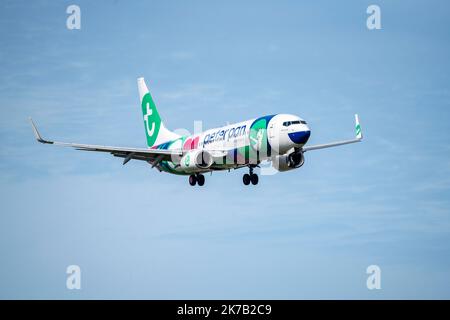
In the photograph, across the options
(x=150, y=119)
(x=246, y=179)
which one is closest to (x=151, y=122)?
(x=150, y=119)

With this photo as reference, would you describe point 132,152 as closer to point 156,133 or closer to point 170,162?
point 170,162

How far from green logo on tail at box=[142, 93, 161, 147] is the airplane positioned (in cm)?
708

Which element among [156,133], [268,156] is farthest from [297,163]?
[156,133]

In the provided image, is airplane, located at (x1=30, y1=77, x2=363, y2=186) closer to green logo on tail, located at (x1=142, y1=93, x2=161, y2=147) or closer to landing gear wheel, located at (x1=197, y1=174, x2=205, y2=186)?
landing gear wheel, located at (x1=197, y1=174, x2=205, y2=186)

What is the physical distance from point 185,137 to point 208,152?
30.0 ft

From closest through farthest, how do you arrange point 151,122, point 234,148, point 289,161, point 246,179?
point 289,161 < point 234,148 < point 246,179 < point 151,122

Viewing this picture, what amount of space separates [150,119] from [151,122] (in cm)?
73

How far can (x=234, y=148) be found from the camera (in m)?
89.8

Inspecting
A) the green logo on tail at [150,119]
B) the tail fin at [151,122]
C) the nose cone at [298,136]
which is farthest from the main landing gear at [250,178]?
the green logo on tail at [150,119]

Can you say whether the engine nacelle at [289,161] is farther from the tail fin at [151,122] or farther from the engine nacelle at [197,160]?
the tail fin at [151,122]

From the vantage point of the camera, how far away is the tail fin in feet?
360

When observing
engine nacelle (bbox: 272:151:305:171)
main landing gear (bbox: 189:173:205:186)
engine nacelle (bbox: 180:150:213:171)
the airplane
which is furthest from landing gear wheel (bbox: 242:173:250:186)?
main landing gear (bbox: 189:173:205:186)

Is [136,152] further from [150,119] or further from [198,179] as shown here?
[150,119]

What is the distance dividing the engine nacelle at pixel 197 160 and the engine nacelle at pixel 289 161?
20.9 ft
